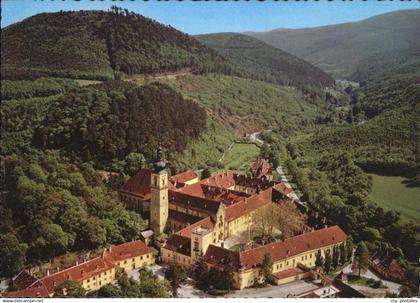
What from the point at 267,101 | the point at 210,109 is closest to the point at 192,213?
the point at 210,109

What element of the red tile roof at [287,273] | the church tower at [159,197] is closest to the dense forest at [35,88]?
the church tower at [159,197]

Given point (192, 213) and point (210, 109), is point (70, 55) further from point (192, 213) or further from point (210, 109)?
point (192, 213)

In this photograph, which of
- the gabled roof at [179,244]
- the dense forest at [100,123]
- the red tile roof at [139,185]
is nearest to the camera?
the gabled roof at [179,244]

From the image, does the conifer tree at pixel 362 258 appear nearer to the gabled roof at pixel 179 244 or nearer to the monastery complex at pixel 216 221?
the monastery complex at pixel 216 221

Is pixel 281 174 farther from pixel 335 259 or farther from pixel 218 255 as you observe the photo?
pixel 218 255

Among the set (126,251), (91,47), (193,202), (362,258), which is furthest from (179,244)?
(91,47)

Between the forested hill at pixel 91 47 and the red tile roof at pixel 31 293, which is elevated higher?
the forested hill at pixel 91 47
